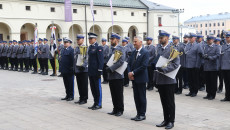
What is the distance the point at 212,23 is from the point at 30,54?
11200 centimetres

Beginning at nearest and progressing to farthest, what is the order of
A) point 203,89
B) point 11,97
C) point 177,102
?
point 177,102
point 11,97
point 203,89

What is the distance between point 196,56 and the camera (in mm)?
11172

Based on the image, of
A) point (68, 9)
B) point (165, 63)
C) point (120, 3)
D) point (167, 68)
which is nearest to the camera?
point (167, 68)

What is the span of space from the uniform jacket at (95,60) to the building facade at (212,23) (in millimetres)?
114926

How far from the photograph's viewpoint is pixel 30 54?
21141mm

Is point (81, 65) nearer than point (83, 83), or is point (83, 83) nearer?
point (81, 65)

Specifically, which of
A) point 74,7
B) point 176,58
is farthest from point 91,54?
point 74,7

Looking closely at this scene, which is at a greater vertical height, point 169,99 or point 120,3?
point 120,3

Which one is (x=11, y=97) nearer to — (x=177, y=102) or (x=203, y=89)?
(x=177, y=102)

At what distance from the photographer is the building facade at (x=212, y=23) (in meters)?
117

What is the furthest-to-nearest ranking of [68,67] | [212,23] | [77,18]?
[212,23], [77,18], [68,67]

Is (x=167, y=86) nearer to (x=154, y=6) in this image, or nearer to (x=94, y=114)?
(x=94, y=114)

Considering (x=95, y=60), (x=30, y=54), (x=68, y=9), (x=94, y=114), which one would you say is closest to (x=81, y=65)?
(x=95, y=60)

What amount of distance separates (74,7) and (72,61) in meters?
38.8
